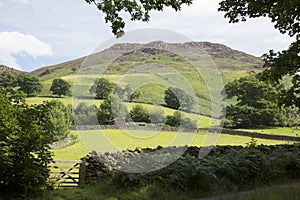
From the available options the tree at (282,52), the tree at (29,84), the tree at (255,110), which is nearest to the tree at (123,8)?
the tree at (282,52)

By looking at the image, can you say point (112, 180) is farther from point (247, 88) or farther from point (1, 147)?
point (247, 88)

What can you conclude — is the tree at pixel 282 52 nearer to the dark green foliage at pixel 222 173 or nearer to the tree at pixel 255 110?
the dark green foliage at pixel 222 173

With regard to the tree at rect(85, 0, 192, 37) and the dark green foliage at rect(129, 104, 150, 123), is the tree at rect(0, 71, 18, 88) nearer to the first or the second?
the tree at rect(85, 0, 192, 37)

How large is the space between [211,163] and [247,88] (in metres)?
64.8

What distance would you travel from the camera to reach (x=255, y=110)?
63.6 m

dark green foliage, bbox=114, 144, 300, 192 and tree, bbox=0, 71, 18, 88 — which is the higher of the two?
tree, bbox=0, 71, 18, 88

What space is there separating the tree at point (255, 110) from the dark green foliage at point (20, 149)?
5496cm

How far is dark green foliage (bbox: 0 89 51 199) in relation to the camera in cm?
750

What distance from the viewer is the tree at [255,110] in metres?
62.7

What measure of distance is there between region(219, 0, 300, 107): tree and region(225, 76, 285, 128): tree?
49.8m

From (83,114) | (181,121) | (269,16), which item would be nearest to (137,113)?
(181,121)

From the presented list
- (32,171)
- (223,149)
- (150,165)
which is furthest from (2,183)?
(223,149)

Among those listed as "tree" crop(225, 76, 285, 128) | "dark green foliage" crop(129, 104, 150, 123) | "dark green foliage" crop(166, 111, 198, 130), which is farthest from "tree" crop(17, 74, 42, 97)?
"dark green foliage" crop(129, 104, 150, 123)

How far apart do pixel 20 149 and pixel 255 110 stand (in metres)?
61.4
